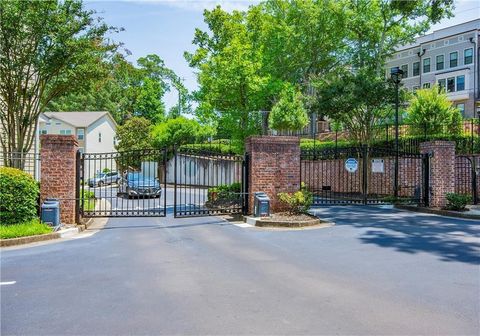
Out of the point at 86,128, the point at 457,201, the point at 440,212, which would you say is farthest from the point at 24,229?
the point at 86,128

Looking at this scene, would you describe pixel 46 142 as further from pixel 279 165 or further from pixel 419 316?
pixel 419 316

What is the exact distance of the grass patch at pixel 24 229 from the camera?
911 cm

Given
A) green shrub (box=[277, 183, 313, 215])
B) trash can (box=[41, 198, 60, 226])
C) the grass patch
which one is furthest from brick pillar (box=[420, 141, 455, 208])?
the grass patch

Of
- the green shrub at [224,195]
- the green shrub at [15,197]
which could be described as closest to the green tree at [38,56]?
the green shrub at [15,197]

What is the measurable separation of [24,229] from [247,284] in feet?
20.6

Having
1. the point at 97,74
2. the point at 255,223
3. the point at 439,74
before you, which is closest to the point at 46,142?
the point at 97,74

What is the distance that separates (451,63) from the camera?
38875 millimetres

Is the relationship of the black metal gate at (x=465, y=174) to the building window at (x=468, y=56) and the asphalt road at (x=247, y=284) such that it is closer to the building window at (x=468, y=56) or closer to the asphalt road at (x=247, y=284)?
the asphalt road at (x=247, y=284)

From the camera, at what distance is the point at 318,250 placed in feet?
27.0

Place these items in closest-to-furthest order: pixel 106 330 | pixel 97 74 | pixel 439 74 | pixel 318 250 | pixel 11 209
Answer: pixel 106 330
pixel 318 250
pixel 11 209
pixel 97 74
pixel 439 74

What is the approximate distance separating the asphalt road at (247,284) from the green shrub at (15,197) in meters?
1.73

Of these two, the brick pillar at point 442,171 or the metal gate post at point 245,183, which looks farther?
the brick pillar at point 442,171

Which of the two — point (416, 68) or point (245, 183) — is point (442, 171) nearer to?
point (245, 183)

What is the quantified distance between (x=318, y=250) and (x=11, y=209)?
23.9 feet
